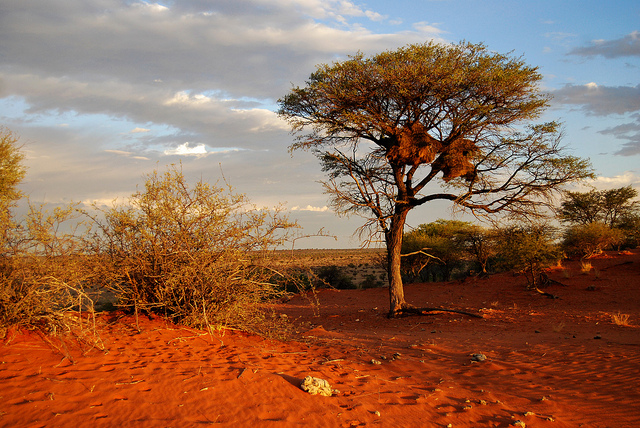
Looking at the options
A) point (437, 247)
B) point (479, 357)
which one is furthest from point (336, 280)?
point (479, 357)

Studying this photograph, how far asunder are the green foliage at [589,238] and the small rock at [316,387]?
21106 mm

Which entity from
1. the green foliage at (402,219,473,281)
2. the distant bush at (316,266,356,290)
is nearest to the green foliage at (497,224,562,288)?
the green foliage at (402,219,473,281)

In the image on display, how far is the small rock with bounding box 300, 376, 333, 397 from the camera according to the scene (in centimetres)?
469

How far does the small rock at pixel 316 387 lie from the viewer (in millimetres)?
4690

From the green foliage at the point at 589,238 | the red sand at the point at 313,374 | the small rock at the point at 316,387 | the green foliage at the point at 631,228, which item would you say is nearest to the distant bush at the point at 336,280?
the green foliage at the point at 589,238

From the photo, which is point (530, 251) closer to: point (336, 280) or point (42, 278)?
point (336, 280)

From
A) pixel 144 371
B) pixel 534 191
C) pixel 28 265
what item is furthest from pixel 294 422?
pixel 534 191

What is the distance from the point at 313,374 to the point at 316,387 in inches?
26.0

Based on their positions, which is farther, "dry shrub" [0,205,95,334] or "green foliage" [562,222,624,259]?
"green foliage" [562,222,624,259]

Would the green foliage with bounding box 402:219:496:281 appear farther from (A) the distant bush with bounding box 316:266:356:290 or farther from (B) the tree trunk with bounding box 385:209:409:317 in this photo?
(B) the tree trunk with bounding box 385:209:409:317

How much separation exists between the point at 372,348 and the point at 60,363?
5.00m

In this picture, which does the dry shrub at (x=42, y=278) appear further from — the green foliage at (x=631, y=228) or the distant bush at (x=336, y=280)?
the green foliage at (x=631, y=228)

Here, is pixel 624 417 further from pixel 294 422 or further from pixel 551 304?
pixel 551 304

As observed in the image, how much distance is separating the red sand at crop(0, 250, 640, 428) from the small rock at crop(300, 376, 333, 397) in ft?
0.37
